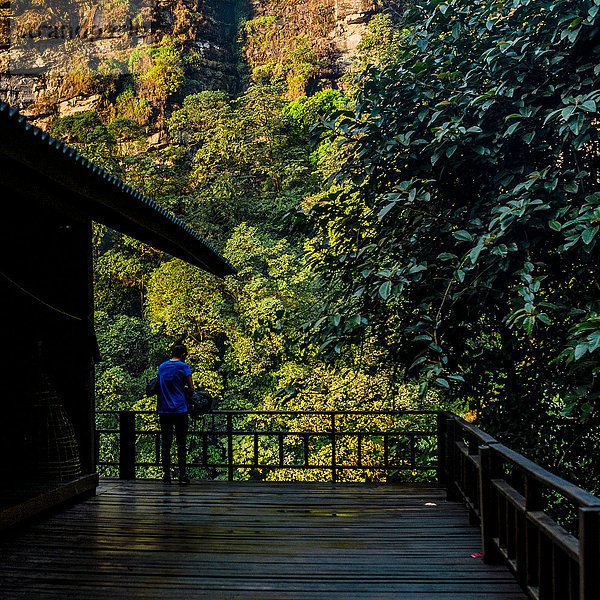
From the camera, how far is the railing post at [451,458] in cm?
513

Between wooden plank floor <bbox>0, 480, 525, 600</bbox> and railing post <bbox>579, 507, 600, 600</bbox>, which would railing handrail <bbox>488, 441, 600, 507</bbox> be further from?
wooden plank floor <bbox>0, 480, 525, 600</bbox>

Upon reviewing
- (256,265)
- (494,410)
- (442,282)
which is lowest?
(494,410)

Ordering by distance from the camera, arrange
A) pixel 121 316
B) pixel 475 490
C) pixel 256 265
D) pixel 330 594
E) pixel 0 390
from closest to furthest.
Result: pixel 330 594, pixel 475 490, pixel 0 390, pixel 256 265, pixel 121 316

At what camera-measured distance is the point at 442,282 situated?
485cm

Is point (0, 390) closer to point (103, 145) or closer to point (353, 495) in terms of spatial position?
point (353, 495)

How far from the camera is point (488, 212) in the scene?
4.81 meters

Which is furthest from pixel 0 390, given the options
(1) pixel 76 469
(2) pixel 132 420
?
(2) pixel 132 420

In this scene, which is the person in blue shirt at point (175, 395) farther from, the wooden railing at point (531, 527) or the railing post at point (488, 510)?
the railing post at point (488, 510)

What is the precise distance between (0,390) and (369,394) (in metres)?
8.55

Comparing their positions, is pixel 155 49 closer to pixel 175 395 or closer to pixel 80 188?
pixel 175 395

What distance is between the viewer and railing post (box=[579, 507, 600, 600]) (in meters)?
2.04

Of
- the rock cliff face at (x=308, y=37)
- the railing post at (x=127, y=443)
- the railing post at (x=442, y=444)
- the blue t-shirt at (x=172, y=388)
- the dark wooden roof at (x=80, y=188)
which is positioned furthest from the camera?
the rock cliff face at (x=308, y=37)

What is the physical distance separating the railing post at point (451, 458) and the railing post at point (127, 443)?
329 cm

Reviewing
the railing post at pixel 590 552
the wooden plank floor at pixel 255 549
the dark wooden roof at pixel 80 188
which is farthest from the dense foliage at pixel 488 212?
the railing post at pixel 590 552
